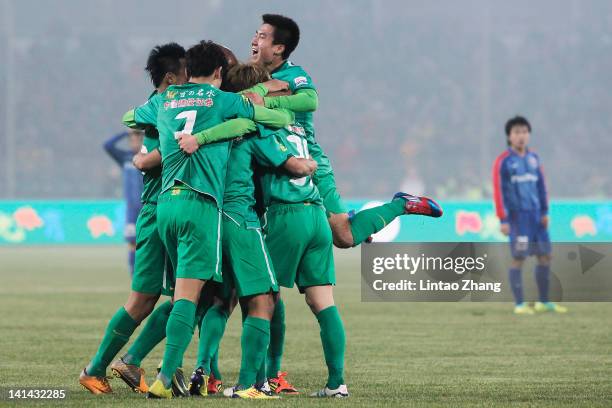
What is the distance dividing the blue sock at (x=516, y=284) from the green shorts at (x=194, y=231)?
846cm

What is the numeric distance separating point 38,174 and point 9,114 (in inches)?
119

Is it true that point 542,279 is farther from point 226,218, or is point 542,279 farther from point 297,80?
point 226,218

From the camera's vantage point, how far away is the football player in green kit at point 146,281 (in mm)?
6965

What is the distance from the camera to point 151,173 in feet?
23.2

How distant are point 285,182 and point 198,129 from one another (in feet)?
2.07

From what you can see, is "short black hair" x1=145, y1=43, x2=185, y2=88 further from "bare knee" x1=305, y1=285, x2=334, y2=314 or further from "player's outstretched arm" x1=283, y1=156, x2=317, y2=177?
"bare knee" x1=305, y1=285, x2=334, y2=314

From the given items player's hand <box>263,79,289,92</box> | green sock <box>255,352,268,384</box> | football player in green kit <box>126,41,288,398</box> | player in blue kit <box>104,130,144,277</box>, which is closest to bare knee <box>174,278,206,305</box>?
football player in green kit <box>126,41,288,398</box>

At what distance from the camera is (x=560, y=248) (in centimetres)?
1633

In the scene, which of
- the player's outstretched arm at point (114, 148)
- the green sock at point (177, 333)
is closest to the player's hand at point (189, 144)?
the green sock at point (177, 333)

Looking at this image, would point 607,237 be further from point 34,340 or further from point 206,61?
point 206,61

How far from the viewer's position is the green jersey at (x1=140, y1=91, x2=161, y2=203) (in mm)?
6980

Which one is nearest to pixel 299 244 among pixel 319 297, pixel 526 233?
pixel 319 297

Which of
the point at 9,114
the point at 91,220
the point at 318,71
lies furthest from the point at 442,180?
the point at 9,114

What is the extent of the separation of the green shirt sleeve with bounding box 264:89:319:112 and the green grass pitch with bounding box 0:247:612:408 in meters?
1.57
